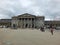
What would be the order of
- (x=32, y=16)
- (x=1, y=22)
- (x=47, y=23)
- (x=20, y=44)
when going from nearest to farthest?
(x=20, y=44) → (x=32, y=16) → (x=47, y=23) → (x=1, y=22)

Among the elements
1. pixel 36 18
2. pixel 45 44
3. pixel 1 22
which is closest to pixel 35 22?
pixel 36 18

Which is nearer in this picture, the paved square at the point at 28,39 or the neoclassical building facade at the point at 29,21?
the paved square at the point at 28,39

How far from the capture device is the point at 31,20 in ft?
337

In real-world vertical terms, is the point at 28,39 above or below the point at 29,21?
below

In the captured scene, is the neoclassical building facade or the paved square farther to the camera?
the neoclassical building facade

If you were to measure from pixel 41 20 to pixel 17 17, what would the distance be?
16.1 metres

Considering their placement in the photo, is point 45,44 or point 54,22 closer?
point 45,44

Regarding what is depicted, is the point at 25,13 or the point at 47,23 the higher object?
the point at 25,13

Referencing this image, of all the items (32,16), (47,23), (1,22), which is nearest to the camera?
(32,16)

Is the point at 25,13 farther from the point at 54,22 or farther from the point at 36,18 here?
the point at 54,22

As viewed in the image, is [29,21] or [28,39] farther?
[29,21]

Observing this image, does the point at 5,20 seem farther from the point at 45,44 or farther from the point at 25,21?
the point at 45,44

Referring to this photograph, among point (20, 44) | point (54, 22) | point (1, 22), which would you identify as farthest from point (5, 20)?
point (20, 44)

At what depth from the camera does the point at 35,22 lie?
341 ft
